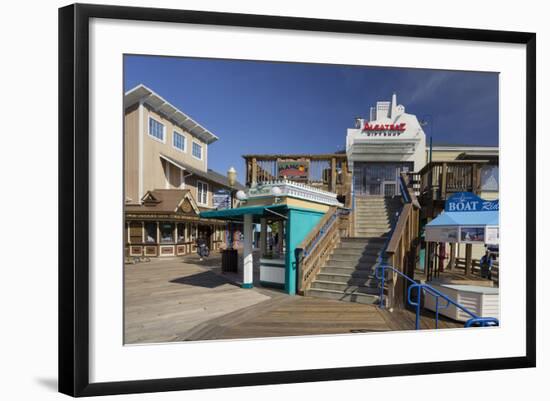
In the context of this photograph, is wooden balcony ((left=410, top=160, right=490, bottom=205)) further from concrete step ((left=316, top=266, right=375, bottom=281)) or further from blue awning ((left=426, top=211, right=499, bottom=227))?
concrete step ((left=316, top=266, right=375, bottom=281))

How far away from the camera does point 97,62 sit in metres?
3.84

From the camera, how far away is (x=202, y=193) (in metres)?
15.1

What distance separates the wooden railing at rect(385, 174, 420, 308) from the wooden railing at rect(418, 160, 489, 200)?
20.6 inches

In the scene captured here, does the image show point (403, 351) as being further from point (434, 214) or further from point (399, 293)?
point (434, 214)

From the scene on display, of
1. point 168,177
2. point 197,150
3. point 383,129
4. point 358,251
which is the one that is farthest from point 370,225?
point 197,150

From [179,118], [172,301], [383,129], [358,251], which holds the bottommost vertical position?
[172,301]

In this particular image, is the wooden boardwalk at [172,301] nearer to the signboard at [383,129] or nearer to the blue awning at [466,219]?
the blue awning at [466,219]

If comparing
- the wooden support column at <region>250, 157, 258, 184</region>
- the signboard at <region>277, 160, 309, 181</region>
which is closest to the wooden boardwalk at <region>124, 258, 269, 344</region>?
the wooden support column at <region>250, 157, 258, 184</region>

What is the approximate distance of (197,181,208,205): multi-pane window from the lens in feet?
48.1

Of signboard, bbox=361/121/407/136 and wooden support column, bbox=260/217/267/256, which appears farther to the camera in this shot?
wooden support column, bbox=260/217/267/256

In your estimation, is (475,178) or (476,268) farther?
(475,178)

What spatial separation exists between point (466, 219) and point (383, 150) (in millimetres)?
4628

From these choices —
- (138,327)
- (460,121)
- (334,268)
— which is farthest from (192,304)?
(460,121)

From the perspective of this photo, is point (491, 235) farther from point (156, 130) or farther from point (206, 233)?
point (206, 233)
